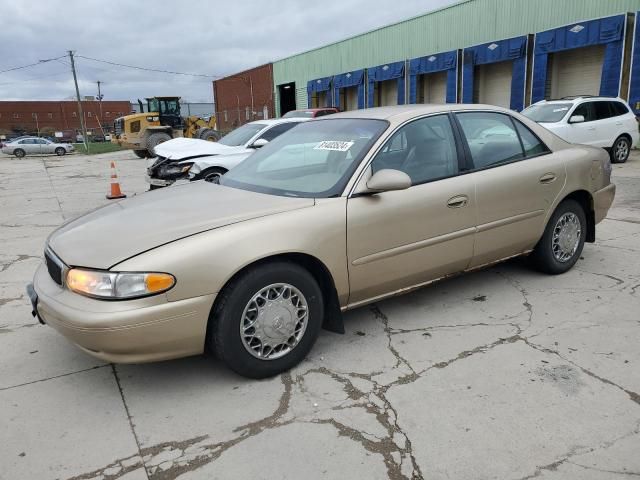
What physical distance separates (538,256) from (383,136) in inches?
76.7

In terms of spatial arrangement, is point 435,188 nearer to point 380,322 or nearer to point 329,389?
point 380,322

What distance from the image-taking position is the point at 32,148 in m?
32.0

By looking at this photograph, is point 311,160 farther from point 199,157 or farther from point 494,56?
point 494,56

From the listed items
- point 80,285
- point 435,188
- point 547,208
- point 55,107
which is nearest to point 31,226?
point 80,285


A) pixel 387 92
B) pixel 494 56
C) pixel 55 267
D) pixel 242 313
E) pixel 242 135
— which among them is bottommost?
pixel 242 313

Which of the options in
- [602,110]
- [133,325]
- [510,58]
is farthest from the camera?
[510,58]

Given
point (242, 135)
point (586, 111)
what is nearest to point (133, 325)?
point (242, 135)

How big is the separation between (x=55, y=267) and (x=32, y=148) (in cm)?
3395

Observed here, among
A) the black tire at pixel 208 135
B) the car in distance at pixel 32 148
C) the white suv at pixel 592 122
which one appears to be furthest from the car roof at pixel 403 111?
the car in distance at pixel 32 148

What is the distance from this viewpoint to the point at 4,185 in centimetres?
1431

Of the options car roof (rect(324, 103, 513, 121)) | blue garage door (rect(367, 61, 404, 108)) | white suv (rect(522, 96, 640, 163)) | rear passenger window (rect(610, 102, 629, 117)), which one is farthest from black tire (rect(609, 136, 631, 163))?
blue garage door (rect(367, 61, 404, 108))

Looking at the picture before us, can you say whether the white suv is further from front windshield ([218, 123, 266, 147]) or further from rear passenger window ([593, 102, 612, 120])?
front windshield ([218, 123, 266, 147])

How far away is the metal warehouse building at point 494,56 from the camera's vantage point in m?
17.0

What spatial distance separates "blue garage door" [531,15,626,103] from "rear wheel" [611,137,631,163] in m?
5.49
